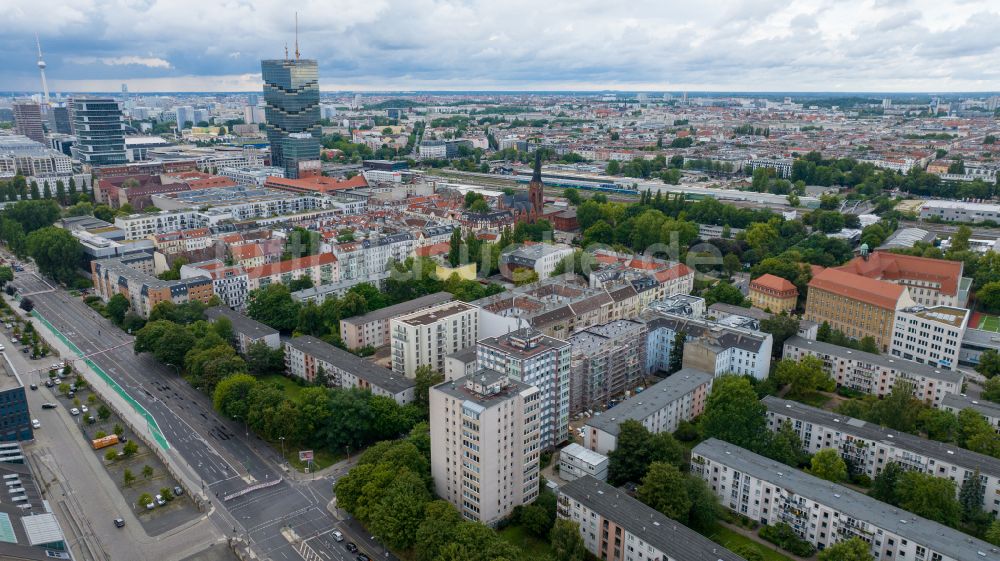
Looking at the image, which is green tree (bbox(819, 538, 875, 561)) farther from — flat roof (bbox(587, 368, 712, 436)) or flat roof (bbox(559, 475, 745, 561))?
flat roof (bbox(587, 368, 712, 436))

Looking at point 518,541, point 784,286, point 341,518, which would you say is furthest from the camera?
point 784,286

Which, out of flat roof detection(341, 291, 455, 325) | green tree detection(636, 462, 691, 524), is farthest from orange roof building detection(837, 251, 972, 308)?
green tree detection(636, 462, 691, 524)

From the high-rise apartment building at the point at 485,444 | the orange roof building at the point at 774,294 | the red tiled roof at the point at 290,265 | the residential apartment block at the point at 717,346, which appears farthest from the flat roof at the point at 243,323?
the orange roof building at the point at 774,294

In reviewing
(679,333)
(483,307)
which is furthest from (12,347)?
(679,333)

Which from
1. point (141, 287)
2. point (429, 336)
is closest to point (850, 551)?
point (429, 336)

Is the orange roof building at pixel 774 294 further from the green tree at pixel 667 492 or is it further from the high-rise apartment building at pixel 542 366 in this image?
the green tree at pixel 667 492

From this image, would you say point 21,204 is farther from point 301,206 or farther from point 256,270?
point 256,270

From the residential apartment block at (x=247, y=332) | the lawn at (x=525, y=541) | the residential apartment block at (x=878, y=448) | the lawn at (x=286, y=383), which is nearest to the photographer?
the lawn at (x=525, y=541)
